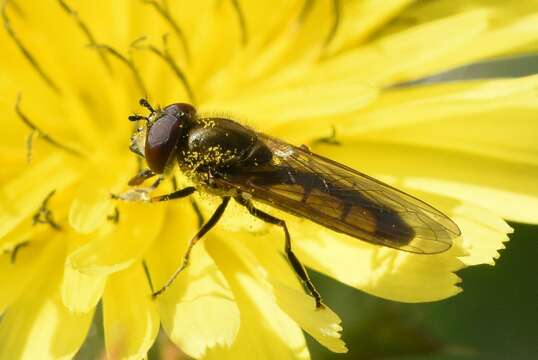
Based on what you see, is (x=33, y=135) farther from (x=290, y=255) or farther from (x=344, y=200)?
(x=344, y=200)

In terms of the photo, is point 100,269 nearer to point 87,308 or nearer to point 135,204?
point 87,308

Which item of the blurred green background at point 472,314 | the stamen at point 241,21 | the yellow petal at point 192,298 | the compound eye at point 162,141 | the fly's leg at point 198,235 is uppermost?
the stamen at point 241,21

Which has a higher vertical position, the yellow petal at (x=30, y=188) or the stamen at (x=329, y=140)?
the yellow petal at (x=30, y=188)

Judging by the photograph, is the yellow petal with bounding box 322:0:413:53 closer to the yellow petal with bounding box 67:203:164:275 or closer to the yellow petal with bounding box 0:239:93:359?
the yellow petal with bounding box 67:203:164:275

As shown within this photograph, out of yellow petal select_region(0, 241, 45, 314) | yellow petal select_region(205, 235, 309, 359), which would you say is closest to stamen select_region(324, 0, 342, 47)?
yellow petal select_region(205, 235, 309, 359)

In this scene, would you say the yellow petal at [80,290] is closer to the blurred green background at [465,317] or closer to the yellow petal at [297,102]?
the blurred green background at [465,317]

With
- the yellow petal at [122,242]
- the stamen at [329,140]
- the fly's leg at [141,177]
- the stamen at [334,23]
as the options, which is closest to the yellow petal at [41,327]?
the yellow petal at [122,242]

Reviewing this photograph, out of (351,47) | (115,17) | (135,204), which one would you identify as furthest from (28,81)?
(351,47)
